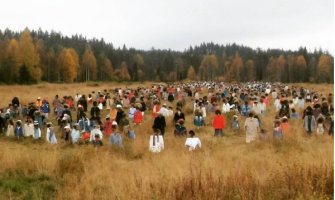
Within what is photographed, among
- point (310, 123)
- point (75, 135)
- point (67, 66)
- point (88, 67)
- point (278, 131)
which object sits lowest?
point (75, 135)

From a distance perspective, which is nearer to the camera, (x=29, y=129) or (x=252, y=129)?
(x=252, y=129)

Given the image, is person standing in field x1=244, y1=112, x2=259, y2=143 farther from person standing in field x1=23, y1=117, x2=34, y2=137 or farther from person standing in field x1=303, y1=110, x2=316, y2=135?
person standing in field x1=23, y1=117, x2=34, y2=137

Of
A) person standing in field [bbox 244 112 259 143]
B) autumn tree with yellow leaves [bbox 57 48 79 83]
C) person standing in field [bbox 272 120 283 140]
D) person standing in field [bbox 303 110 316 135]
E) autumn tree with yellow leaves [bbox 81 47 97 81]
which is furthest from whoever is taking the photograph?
autumn tree with yellow leaves [bbox 81 47 97 81]

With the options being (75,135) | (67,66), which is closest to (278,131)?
(75,135)

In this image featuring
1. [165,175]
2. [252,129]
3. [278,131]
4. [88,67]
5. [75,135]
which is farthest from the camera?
[88,67]

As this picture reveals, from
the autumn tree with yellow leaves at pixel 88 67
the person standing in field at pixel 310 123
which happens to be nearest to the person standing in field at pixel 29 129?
the person standing in field at pixel 310 123

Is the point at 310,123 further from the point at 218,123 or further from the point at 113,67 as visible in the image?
the point at 113,67

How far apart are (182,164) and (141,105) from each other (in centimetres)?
1520

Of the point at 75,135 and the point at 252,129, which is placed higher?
the point at 252,129

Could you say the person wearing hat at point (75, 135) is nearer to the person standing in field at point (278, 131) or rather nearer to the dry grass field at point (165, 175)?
the dry grass field at point (165, 175)

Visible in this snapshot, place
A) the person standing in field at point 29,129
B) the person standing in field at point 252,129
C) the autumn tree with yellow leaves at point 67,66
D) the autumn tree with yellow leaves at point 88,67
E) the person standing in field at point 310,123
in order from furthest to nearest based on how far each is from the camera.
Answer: the autumn tree with yellow leaves at point 88,67 → the autumn tree with yellow leaves at point 67,66 → the person standing in field at point 29,129 → the person standing in field at point 310,123 → the person standing in field at point 252,129

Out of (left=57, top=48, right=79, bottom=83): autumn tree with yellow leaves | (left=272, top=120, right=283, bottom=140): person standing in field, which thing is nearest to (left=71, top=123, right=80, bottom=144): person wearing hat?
(left=272, top=120, right=283, bottom=140): person standing in field

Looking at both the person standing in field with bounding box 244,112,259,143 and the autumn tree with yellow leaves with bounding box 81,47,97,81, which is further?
the autumn tree with yellow leaves with bounding box 81,47,97,81

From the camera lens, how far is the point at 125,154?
14273 mm
